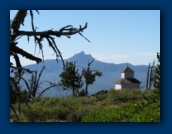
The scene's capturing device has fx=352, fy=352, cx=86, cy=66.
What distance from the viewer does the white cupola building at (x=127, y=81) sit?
3.47 m

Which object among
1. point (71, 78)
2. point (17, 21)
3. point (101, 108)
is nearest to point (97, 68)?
point (71, 78)

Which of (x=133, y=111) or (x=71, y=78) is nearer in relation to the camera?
(x=71, y=78)

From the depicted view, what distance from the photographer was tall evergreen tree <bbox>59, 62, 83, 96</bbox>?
341 cm

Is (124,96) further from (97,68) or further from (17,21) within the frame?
(17,21)

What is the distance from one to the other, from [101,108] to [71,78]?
0.80m

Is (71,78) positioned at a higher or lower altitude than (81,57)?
lower

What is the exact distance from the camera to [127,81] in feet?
12.1

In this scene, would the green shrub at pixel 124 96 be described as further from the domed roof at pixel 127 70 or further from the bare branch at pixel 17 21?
the bare branch at pixel 17 21

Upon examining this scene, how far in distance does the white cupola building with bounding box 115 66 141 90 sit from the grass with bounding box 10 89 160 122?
11 centimetres

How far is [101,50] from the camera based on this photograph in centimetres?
343

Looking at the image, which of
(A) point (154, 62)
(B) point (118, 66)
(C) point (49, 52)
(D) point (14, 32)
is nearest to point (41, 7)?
(C) point (49, 52)

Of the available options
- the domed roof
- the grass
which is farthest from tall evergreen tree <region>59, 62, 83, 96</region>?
the domed roof

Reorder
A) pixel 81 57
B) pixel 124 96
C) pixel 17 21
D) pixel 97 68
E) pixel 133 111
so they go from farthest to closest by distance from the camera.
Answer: pixel 124 96 → pixel 133 111 → pixel 97 68 → pixel 81 57 → pixel 17 21

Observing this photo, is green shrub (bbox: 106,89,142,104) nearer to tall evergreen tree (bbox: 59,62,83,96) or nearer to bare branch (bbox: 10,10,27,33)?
tall evergreen tree (bbox: 59,62,83,96)
